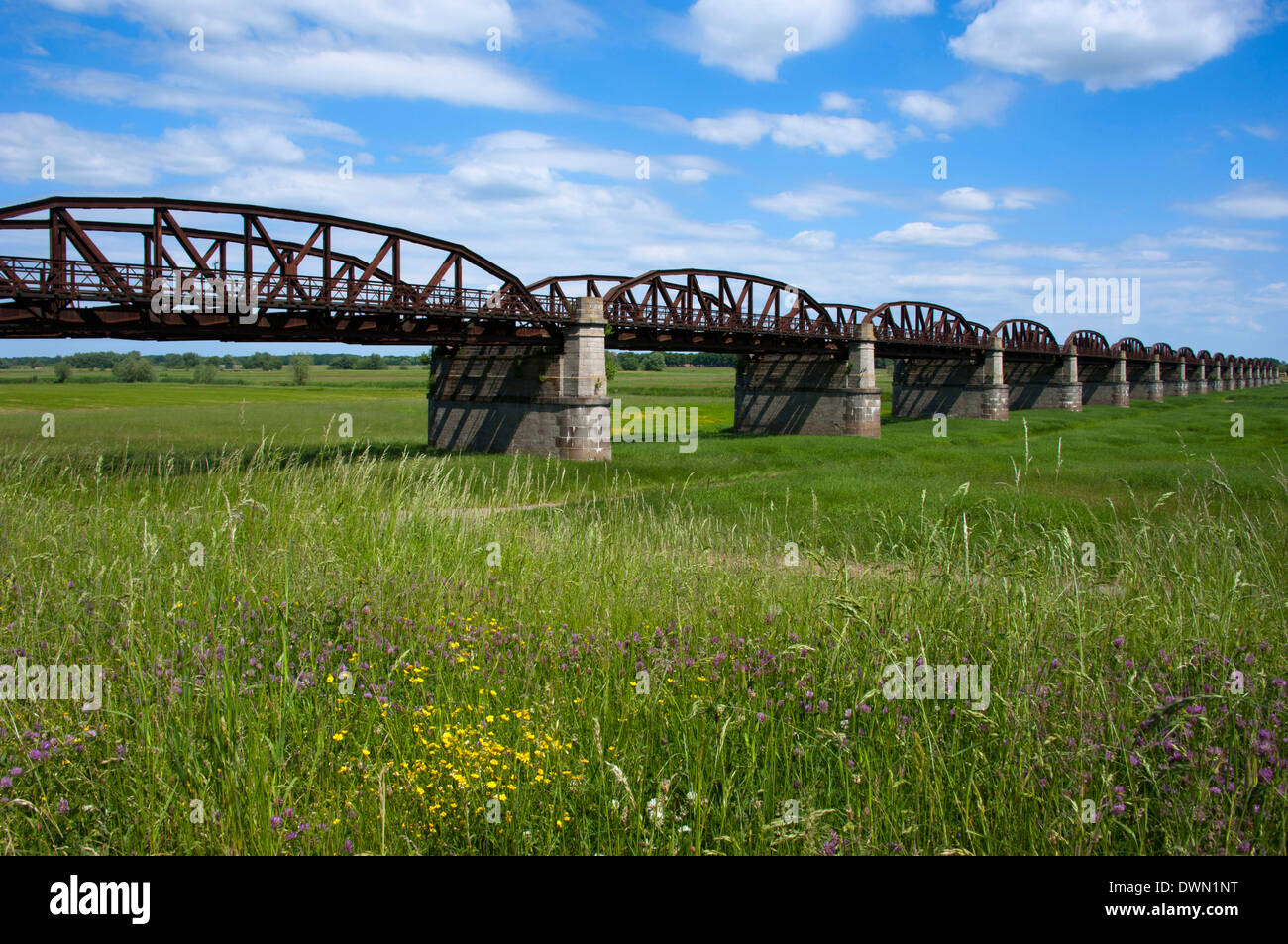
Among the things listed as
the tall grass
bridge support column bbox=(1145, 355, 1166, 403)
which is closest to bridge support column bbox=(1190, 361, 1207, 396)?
bridge support column bbox=(1145, 355, 1166, 403)

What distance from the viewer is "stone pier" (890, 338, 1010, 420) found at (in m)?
82.1

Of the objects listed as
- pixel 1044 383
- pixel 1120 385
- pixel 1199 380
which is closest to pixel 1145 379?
pixel 1120 385

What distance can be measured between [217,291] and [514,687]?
1145 inches

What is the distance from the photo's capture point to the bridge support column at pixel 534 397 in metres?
40.3

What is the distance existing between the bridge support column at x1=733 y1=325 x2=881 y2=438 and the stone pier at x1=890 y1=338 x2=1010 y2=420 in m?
20.9

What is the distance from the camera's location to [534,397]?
42094 mm

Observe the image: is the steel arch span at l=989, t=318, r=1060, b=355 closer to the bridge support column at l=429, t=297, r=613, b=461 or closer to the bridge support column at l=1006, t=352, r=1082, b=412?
the bridge support column at l=1006, t=352, r=1082, b=412

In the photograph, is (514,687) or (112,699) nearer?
(112,699)

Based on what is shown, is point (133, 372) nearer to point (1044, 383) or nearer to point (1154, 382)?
point (1044, 383)

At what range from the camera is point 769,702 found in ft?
16.2

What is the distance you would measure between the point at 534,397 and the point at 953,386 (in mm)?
57134
